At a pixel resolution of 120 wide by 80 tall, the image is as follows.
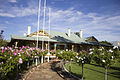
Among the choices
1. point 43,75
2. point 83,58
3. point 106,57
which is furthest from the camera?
point 43,75

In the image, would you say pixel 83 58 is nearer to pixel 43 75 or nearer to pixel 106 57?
pixel 106 57

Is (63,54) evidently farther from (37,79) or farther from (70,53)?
(37,79)

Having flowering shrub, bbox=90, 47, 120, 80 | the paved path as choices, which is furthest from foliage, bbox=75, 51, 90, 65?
the paved path

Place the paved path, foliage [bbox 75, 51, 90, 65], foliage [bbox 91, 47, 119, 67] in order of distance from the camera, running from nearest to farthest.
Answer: foliage [bbox 91, 47, 119, 67]
foliage [bbox 75, 51, 90, 65]
the paved path

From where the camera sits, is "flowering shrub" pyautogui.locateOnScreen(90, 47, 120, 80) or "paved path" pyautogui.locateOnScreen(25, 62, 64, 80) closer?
"flowering shrub" pyautogui.locateOnScreen(90, 47, 120, 80)

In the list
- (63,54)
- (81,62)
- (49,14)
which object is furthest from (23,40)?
(81,62)

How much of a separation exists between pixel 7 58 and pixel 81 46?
1937 cm

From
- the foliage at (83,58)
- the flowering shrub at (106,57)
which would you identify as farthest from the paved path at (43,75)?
the flowering shrub at (106,57)

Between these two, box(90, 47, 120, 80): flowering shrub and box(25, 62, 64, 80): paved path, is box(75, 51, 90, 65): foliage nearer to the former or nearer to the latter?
box(90, 47, 120, 80): flowering shrub

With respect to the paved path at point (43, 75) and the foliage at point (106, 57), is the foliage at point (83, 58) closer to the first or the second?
the foliage at point (106, 57)

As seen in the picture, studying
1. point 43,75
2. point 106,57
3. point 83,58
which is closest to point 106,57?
point 106,57

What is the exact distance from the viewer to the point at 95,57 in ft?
16.8

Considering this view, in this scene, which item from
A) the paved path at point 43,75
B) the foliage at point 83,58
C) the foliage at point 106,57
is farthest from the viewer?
the paved path at point 43,75

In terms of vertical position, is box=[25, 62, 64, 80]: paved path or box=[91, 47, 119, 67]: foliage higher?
box=[91, 47, 119, 67]: foliage
